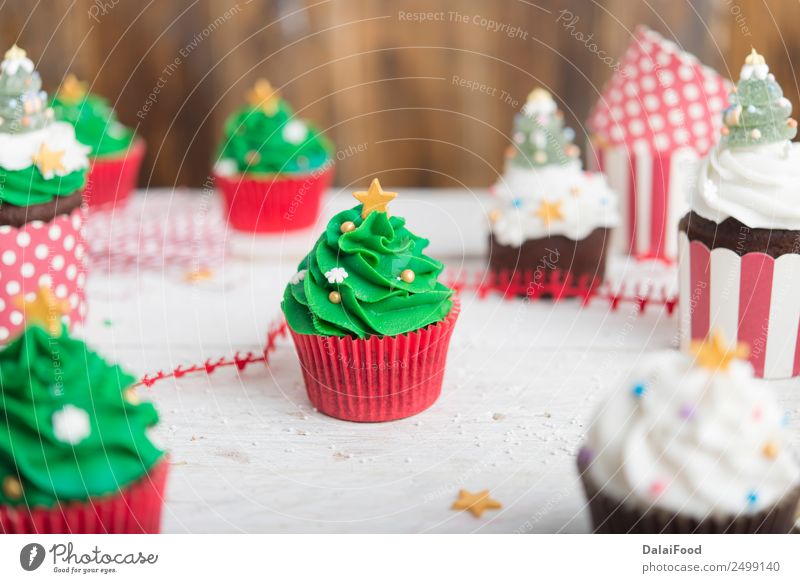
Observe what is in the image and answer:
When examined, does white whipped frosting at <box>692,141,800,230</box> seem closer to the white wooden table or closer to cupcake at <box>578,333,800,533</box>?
the white wooden table

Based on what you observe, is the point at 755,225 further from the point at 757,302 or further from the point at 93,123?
the point at 93,123

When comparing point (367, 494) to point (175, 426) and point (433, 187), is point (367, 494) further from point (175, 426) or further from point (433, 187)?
point (433, 187)

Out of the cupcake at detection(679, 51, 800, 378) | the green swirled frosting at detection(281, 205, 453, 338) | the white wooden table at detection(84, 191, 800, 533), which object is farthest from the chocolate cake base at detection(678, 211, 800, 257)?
the green swirled frosting at detection(281, 205, 453, 338)

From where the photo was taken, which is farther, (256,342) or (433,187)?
(433,187)

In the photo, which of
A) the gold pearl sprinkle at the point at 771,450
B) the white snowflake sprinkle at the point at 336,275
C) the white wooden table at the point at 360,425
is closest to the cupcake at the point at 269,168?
the white wooden table at the point at 360,425

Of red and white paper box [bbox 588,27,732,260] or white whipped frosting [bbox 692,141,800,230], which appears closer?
white whipped frosting [bbox 692,141,800,230]

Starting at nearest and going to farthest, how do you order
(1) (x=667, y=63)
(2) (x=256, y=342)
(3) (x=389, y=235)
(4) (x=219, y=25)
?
(3) (x=389, y=235), (2) (x=256, y=342), (1) (x=667, y=63), (4) (x=219, y=25)
